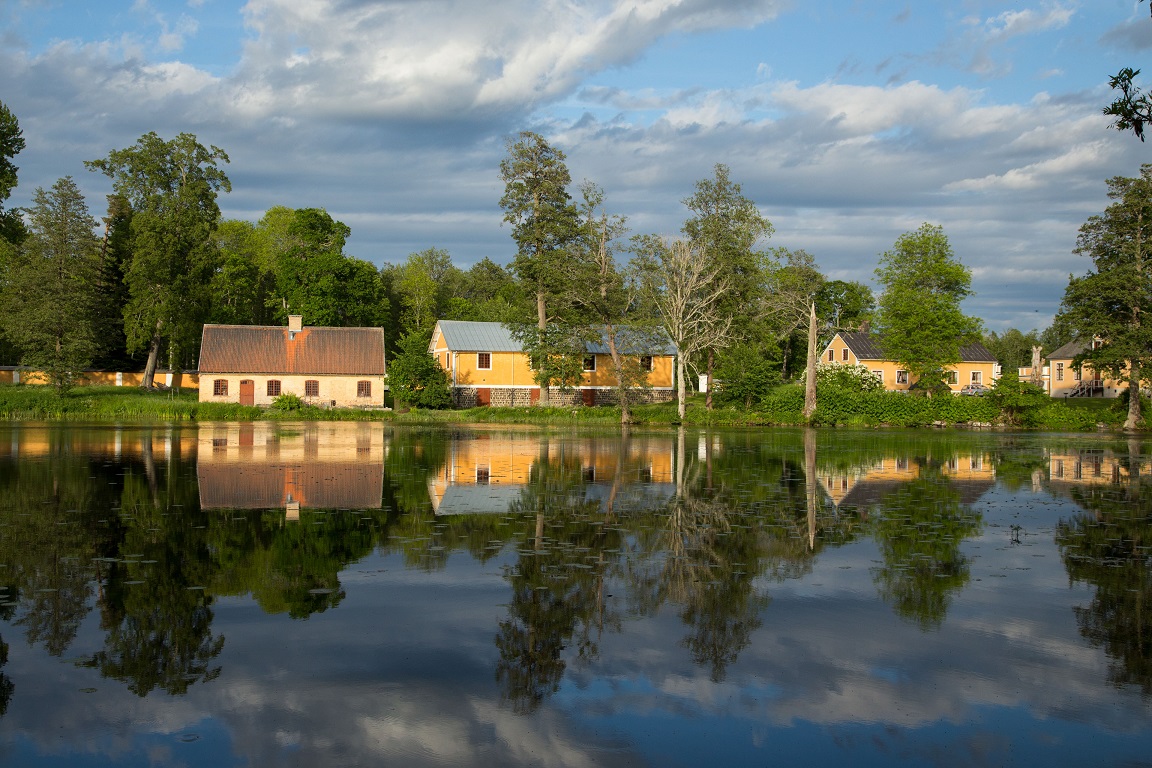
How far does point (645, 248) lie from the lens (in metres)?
50.4

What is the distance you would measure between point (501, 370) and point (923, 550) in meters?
51.9

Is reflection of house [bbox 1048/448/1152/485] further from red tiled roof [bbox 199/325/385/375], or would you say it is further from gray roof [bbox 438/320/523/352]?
red tiled roof [bbox 199/325/385/375]

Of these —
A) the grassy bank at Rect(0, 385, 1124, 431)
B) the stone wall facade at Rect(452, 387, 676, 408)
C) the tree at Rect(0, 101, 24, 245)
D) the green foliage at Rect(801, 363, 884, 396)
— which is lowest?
the grassy bank at Rect(0, 385, 1124, 431)

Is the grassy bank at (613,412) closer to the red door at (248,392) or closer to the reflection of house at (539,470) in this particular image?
the red door at (248,392)

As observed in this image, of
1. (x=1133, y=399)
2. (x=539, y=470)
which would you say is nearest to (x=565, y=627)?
(x=539, y=470)

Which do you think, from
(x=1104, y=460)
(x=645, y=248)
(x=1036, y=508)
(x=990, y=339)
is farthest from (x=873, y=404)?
(x=990, y=339)

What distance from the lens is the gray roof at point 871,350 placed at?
7600 centimetres

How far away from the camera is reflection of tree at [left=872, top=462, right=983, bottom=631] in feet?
31.8

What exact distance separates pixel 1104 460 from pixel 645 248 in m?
27.1

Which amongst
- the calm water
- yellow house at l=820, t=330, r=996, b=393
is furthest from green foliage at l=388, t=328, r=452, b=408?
yellow house at l=820, t=330, r=996, b=393

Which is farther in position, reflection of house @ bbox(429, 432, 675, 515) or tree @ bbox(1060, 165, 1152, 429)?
tree @ bbox(1060, 165, 1152, 429)

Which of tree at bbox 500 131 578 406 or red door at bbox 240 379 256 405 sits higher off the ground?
tree at bbox 500 131 578 406

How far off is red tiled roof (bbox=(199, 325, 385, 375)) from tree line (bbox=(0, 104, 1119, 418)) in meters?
2.21

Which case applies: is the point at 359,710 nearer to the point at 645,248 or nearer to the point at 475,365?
the point at 645,248
